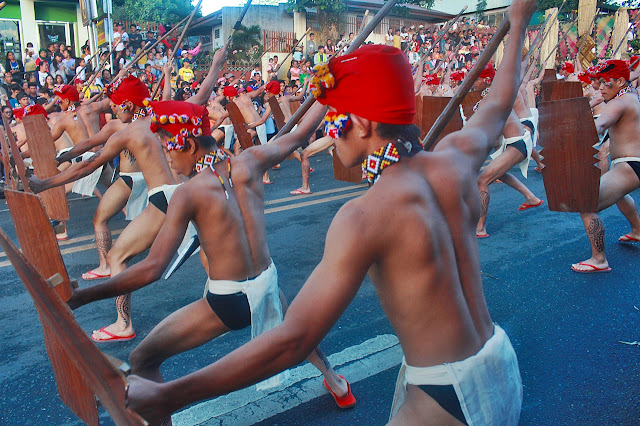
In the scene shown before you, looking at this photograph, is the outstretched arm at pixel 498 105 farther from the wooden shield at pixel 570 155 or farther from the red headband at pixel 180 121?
the wooden shield at pixel 570 155

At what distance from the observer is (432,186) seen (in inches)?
63.4

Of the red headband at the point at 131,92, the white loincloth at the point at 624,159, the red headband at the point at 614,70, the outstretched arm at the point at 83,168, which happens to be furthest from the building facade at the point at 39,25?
the white loincloth at the point at 624,159

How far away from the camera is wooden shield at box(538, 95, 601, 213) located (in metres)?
5.04

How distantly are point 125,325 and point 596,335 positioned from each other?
339 centimetres

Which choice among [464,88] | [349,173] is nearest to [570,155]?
[349,173]

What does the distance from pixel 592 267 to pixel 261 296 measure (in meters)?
3.67

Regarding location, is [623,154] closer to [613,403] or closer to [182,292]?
[613,403]

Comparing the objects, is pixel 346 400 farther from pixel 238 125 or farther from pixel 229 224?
pixel 238 125

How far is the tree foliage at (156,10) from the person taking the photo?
30.4 meters

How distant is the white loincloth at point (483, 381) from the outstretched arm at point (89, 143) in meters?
4.29

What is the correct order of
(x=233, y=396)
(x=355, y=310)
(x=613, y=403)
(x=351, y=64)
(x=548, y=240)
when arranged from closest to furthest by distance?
1. (x=351, y=64)
2. (x=613, y=403)
3. (x=233, y=396)
4. (x=355, y=310)
5. (x=548, y=240)

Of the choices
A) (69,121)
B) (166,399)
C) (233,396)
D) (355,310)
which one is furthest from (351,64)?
(69,121)

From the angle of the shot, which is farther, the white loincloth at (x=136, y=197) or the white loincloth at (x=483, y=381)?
the white loincloth at (x=136, y=197)

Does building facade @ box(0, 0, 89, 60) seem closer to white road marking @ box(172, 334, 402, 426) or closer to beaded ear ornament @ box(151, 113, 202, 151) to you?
beaded ear ornament @ box(151, 113, 202, 151)
